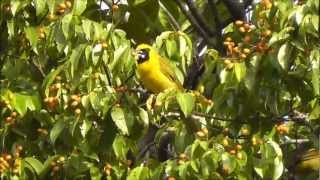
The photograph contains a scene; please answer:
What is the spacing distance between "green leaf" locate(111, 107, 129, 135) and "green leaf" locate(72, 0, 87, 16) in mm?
540

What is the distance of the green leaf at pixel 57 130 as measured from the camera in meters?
3.35

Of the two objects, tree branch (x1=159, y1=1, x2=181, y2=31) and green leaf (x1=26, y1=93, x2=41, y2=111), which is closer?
green leaf (x1=26, y1=93, x2=41, y2=111)

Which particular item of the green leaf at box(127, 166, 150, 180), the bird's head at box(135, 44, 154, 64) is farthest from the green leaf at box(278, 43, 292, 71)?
the bird's head at box(135, 44, 154, 64)

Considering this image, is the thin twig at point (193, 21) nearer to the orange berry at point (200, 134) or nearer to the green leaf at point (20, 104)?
the green leaf at point (20, 104)

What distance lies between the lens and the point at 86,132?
10.8 feet

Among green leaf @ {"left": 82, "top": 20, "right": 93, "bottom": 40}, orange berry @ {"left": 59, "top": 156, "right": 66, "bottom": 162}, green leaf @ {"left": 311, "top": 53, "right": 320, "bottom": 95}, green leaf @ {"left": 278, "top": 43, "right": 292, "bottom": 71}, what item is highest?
green leaf @ {"left": 82, "top": 20, "right": 93, "bottom": 40}

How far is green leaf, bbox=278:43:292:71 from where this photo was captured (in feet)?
9.57

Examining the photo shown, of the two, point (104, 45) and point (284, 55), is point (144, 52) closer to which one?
point (104, 45)

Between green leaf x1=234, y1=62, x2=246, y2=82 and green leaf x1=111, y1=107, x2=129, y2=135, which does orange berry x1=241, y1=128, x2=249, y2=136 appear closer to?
green leaf x1=234, y1=62, x2=246, y2=82

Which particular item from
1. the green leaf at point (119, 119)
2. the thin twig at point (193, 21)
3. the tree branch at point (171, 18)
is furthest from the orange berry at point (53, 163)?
the thin twig at point (193, 21)

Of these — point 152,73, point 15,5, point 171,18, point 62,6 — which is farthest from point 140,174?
point 171,18

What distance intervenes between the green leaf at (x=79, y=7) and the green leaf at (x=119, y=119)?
0.54m

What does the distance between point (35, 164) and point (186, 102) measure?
2.86 feet

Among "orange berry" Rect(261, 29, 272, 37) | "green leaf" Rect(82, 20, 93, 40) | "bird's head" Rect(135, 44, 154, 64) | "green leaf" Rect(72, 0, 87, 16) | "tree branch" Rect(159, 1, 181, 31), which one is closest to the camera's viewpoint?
"orange berry" Rect(261, 29, 272, 37)
